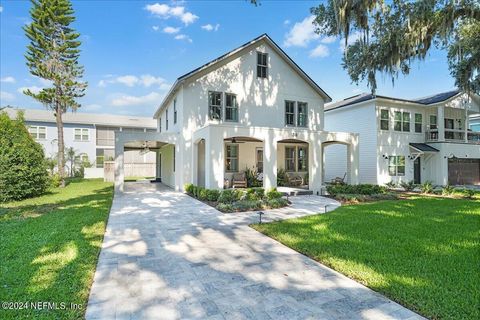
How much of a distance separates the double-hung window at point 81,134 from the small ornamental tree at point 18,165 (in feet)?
58.4

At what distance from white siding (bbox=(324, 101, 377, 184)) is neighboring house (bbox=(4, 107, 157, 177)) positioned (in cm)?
1888

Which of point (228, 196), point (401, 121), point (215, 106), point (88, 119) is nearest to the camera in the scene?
point (228, 196)

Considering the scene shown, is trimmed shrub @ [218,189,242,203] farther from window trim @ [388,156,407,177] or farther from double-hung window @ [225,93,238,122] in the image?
window trim @ [388,156,407,177]

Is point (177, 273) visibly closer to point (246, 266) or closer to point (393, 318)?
point (246, 266)

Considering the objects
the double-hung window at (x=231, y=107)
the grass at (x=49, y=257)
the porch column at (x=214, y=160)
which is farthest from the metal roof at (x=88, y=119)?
the grass at (x=49, y=257)

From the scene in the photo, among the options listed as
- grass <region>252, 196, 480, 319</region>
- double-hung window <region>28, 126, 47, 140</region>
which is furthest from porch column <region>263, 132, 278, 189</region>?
double-hung window <region>28, 126, 47, 140</region>

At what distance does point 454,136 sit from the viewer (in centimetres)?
2173

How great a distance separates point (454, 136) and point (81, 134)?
35493 mm

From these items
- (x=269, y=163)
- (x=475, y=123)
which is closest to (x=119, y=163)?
(x=269, y=163)

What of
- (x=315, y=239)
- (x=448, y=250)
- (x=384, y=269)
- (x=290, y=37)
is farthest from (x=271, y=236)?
(x=290, y=37)

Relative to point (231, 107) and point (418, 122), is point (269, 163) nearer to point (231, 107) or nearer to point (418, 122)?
point (231, 107)

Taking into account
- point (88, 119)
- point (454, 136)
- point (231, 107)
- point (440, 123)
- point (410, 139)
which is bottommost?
point (410, 139)

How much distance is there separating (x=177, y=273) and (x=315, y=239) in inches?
122

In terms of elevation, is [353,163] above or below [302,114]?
below
